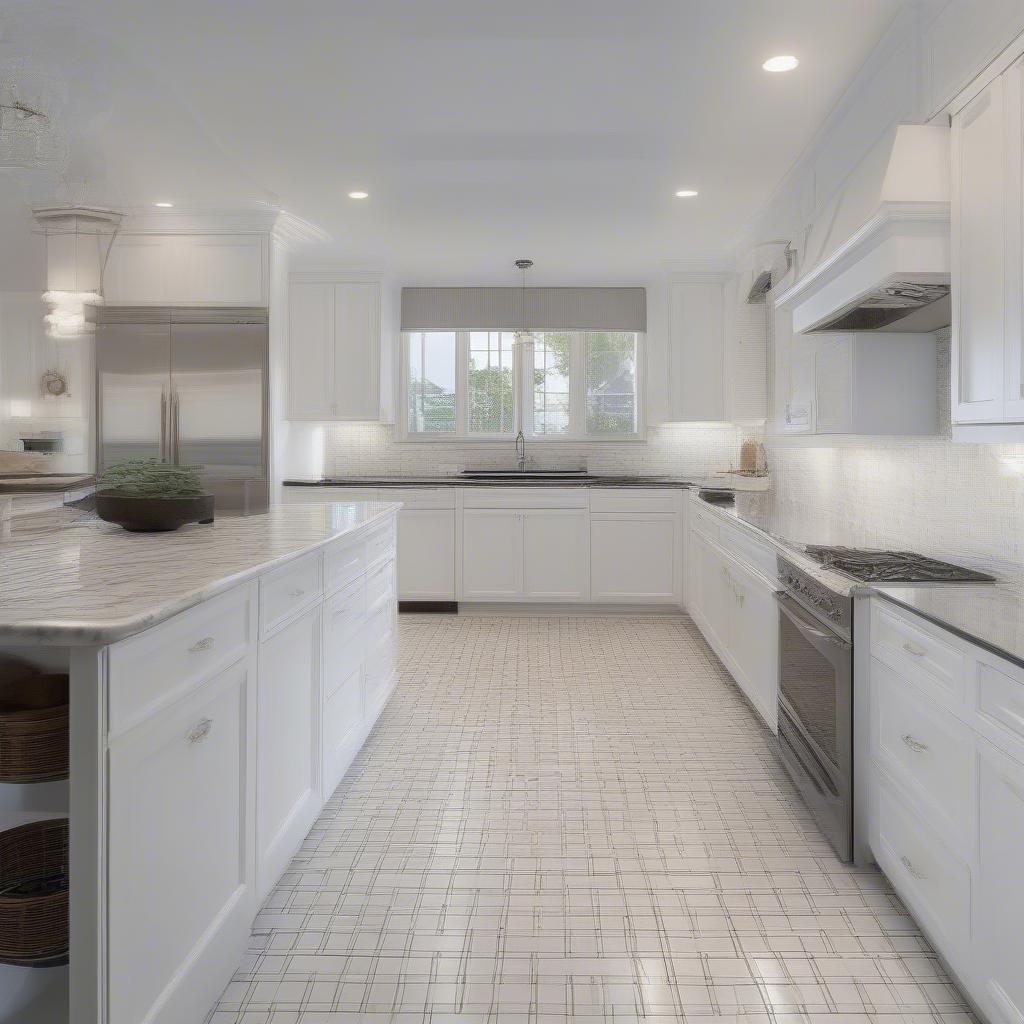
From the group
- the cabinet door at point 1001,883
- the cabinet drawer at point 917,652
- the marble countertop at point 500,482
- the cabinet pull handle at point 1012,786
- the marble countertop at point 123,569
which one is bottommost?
the cabinet door at point 1001,883

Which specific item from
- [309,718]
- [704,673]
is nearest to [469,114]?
[309,718]

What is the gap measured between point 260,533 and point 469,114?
2060mm

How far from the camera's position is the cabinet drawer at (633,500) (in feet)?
19.7

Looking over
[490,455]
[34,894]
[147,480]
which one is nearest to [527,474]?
[490,455]

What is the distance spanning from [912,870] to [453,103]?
10.4 ft

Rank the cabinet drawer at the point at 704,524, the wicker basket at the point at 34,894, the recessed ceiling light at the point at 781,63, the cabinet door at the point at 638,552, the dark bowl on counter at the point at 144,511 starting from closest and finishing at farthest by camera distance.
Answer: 1. the wicker basket at the point at 34,894
2. the dark bowl on counter at the point at 144,511
3. the recessed ceiling light at the point at 781,63
4. the cabinet drawer at the point at 704,524
5. the cabinet door at the point at 638,552

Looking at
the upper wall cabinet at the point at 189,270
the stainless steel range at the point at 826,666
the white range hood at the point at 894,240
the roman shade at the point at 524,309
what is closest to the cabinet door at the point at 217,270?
the upper wall cabinet at the point at 189,270

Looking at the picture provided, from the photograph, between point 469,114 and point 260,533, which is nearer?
point 260,533

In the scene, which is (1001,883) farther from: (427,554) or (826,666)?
(427,554)

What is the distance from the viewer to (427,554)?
6.04 meters

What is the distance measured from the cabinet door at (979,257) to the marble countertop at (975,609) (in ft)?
1.48

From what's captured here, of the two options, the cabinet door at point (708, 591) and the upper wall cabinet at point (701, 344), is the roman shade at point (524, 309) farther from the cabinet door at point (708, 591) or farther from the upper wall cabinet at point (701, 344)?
the cabinet door at point (708, 591)

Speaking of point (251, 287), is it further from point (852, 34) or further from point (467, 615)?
point (852, 34)

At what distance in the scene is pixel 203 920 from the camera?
Answer: 1.67 meters
